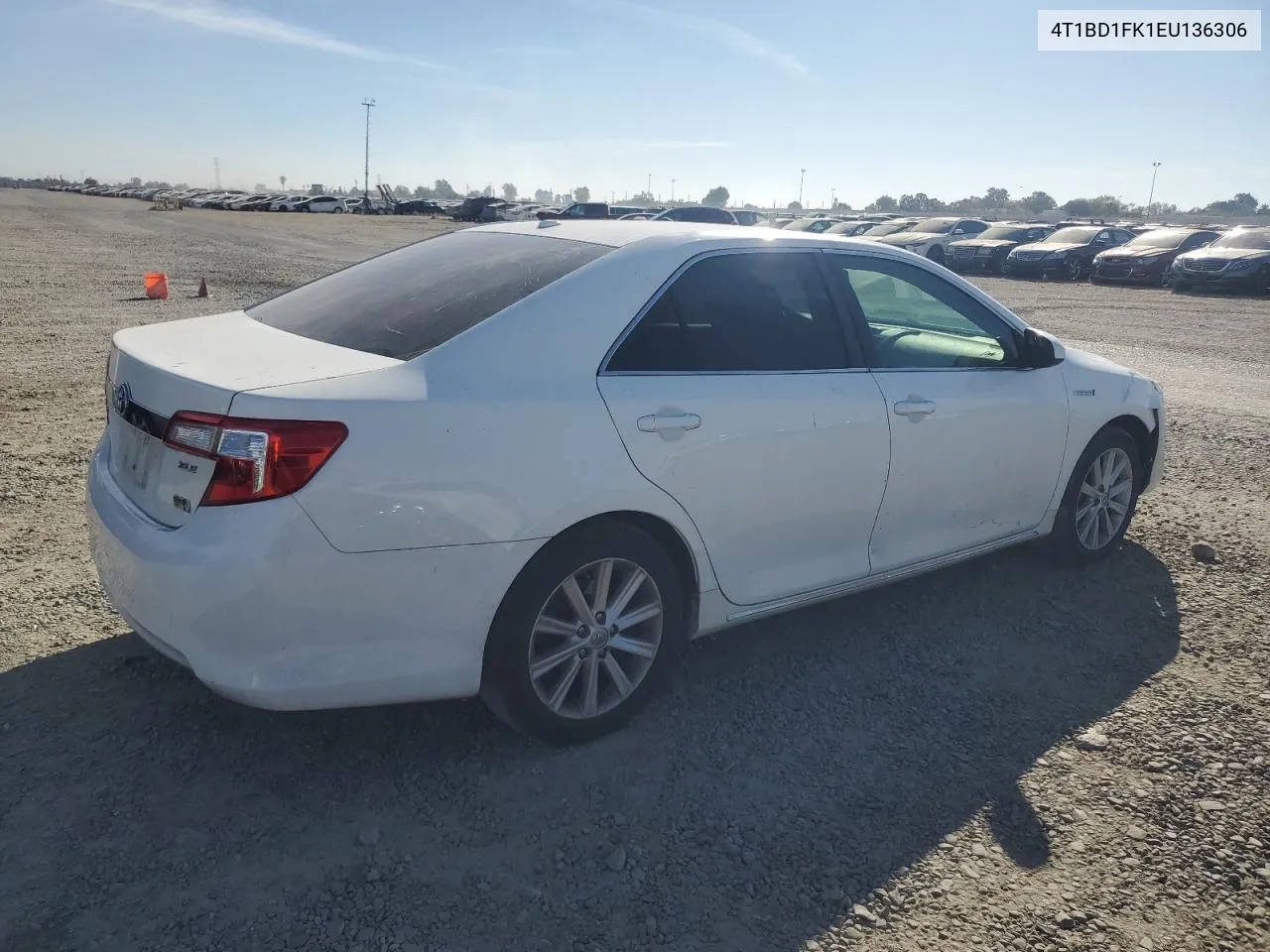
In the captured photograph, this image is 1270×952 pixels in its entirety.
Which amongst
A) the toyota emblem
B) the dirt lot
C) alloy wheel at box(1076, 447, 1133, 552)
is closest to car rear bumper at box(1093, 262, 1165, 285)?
alloy wheel at box(1076, 447, 1133, 552)

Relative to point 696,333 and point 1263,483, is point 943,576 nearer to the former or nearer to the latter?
point 696,333

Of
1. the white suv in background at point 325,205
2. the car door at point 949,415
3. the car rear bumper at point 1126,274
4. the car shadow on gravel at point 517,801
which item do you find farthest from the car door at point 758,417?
the white suv in background at point 325,205

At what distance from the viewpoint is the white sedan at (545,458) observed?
2.67m

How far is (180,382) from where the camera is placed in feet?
9.27

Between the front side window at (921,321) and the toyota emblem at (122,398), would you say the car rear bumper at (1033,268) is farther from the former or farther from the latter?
the toyota emblem at (122,398)

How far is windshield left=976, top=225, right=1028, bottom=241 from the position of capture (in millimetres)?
29859

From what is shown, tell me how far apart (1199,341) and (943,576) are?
1173cm

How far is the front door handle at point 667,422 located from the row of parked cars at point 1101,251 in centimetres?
2122

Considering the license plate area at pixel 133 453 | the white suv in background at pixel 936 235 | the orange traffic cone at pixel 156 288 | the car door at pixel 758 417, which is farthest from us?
the white suv in background at pixel 936 235

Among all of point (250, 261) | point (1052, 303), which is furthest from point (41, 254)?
point (1052, 303)

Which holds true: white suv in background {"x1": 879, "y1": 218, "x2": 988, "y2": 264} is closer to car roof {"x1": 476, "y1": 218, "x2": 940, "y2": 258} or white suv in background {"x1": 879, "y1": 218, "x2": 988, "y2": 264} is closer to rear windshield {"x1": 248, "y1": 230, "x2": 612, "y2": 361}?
car roof {"x1": 476, "y1": 218, "x2": 940, "y2": 258}

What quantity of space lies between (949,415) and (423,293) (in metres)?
2.15

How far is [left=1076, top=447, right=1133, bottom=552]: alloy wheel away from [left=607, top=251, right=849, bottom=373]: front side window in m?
1.92

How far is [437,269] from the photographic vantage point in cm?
367
